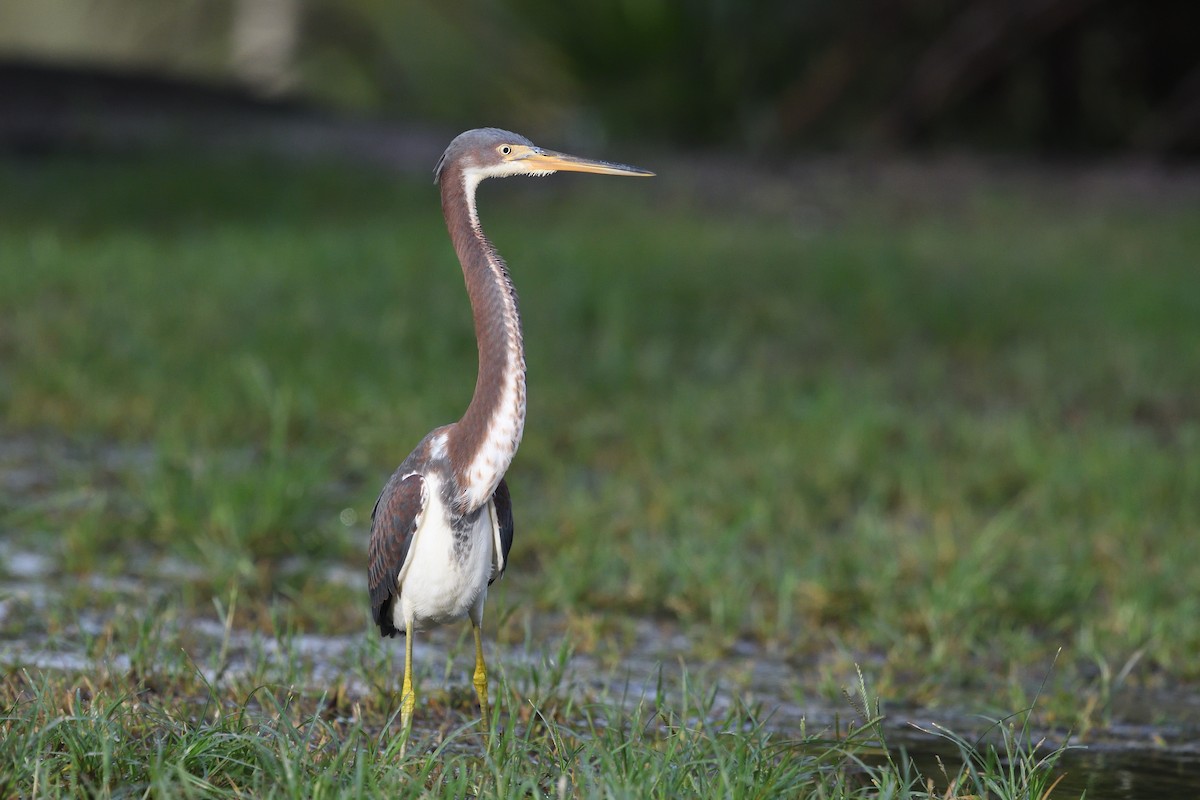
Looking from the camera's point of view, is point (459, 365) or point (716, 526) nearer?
point (716, 526)

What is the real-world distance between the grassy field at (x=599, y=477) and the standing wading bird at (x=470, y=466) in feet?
0.93

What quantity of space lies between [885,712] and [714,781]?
115 cm

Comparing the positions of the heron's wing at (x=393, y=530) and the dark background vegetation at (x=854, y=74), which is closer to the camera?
the heron's wing at (x=393, y=530)

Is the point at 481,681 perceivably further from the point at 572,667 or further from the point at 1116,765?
the point at 1116,765

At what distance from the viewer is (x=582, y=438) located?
661 cm

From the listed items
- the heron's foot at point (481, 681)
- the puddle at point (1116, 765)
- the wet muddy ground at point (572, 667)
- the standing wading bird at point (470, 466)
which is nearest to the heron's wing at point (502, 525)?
the standing wading bird at point (470, 466)

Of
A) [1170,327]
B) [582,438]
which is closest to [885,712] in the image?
[582,438]

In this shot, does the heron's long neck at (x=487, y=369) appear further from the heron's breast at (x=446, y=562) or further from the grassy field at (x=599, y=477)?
the grassy field at (x=599, y=477)

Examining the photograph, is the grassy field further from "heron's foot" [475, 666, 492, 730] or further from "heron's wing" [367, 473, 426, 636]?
"heron's wing" [367, 473, 426, 636]

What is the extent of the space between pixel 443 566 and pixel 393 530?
135 mm

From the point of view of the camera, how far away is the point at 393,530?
3463 mm

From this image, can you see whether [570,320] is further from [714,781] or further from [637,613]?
[714,781]

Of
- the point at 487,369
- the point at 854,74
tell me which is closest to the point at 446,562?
the point at 487,369

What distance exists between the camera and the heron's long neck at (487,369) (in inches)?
127
